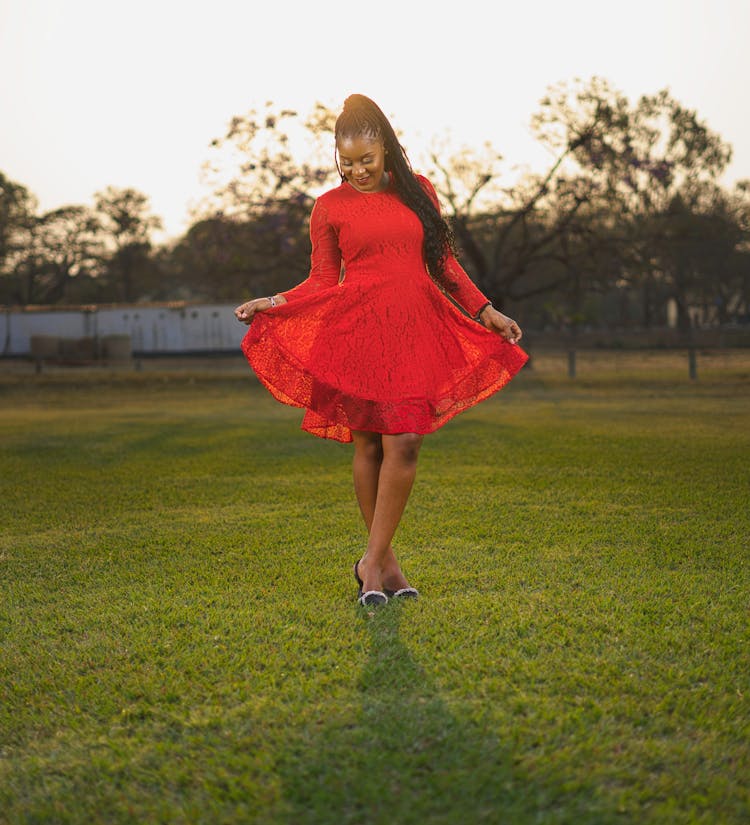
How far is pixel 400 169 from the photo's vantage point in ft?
11.7

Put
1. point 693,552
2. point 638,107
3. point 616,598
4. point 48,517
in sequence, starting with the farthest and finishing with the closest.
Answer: point 638,107, point 48,517, point 693,552, point 616,598

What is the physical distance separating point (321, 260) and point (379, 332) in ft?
1.41

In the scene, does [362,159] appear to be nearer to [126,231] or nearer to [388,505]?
[388,505]

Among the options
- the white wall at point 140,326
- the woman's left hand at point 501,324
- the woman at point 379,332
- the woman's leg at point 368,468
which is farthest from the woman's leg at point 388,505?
the white wall at point 140,326

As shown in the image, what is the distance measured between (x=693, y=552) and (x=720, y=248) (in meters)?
48.8

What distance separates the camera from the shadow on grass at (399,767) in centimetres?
186

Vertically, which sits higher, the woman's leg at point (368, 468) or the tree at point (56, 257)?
the tree at point (56, 257)

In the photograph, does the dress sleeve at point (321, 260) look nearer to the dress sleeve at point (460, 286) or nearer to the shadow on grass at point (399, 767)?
the dress sleeve at point (460, 286)

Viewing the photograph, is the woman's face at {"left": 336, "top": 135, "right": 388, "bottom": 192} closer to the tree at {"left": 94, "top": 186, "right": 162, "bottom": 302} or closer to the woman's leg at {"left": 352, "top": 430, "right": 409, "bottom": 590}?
the woman's leg at {"left": 352, "top": 430, "right": 409, "bottom": 590}

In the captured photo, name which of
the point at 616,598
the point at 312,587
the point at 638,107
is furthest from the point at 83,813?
the point at 638,107

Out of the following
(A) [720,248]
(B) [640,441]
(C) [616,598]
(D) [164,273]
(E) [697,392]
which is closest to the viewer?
(C) [616,598]

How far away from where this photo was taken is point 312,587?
3688mm

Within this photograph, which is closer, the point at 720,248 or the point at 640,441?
the point at 640,441

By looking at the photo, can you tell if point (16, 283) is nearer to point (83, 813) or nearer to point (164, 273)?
point (164, 273)
